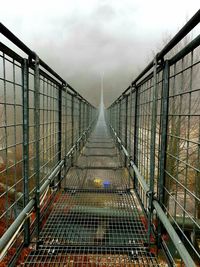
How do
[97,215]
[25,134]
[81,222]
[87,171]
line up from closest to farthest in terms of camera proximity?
[25,134] < [81,222] < [97,215] < [87,171]

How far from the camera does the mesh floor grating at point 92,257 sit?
162cm

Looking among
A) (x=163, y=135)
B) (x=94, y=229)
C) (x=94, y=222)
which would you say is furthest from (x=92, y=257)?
(x=163, y=135)

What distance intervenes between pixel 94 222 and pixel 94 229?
15cm

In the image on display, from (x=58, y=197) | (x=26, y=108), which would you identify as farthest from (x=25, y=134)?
(x=58, y=197)

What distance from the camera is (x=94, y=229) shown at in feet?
7.15

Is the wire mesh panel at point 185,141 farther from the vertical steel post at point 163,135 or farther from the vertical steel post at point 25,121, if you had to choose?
the vertical steel post at point 25,121

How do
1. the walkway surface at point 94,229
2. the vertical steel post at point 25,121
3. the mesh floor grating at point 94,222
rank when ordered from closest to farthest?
the vertical steel post at point 25,121 < the walkway surface at point 94,229 < the mesh floor grating at point 94,222

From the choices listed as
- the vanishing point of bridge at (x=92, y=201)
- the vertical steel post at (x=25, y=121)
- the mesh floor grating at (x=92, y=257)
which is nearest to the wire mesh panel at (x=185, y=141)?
the vanishing point of bridge at (x=92, y=201)

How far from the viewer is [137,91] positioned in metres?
3.07

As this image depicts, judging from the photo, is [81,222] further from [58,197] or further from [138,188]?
[138,188]

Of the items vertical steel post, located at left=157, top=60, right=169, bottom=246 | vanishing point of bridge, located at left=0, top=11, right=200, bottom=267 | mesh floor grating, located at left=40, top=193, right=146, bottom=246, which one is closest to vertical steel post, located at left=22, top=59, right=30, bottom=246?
vanishing point of bridge, located at left=0, top=11, right=200, bottom=267

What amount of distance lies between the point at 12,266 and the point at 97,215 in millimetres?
1160

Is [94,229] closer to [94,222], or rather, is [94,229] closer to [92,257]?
[94,222]

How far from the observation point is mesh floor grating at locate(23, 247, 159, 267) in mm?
1620
